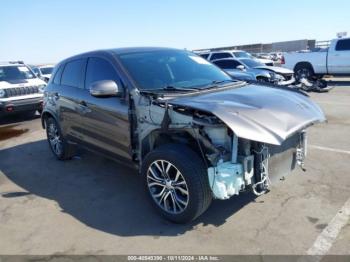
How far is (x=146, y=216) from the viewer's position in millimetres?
4141

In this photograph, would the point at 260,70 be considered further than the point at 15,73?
Yes

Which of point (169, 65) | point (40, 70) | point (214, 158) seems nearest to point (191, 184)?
point (214, 158)

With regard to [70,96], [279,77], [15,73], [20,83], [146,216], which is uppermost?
[70,96]

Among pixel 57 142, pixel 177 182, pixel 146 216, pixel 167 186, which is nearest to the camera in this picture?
pixel 177 182

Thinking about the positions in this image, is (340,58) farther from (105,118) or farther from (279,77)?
(105,118)

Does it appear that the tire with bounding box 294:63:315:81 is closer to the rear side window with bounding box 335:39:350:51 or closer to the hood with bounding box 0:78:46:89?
the rear side window with bounding box 335:39:350:51

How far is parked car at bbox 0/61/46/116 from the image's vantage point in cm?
1052

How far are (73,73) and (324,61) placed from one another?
14.4 meters

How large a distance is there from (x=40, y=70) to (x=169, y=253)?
693 inches

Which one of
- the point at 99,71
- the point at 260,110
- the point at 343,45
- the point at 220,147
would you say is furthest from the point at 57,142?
the point at 343,45

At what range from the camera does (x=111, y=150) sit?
479 centimetres

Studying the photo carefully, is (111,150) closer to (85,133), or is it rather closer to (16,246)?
(85,133)

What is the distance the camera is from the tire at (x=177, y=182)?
11.8 feet

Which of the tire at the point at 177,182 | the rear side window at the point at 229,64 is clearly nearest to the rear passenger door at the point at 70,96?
the tire at the point at 177,182
